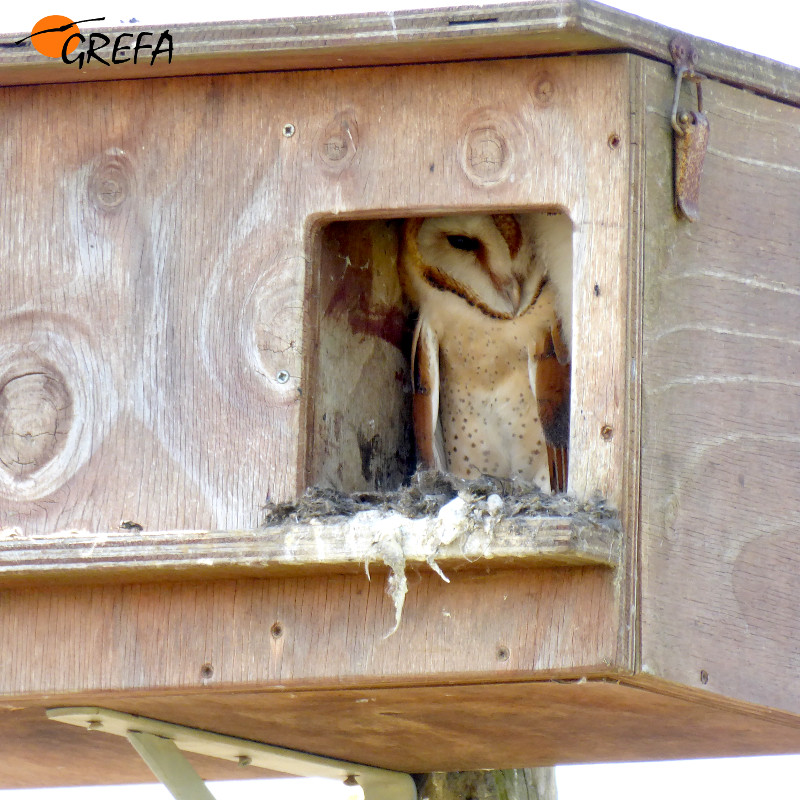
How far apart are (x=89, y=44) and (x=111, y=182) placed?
0.24m

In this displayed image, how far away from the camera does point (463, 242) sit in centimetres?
368

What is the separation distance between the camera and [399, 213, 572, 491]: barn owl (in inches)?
140

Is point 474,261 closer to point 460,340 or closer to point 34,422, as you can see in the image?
point 460,340

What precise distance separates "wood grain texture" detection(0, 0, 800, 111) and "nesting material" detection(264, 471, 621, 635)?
735 millimetres

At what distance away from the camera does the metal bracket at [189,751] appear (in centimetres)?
299

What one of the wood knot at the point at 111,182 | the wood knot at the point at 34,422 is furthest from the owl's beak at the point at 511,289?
the wood knot at the point at 34,422

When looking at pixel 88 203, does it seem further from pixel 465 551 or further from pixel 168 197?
pixel 465 551

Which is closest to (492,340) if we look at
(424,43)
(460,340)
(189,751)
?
(460,340)

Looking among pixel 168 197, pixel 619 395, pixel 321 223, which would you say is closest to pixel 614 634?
pixel 619 395

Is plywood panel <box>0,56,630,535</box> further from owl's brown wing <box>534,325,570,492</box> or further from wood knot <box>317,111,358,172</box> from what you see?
owl's brown wing <box>534,325,570,492</box>

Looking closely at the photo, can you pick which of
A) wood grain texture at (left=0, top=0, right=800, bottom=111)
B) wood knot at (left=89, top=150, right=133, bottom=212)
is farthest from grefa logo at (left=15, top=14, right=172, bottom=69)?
wood knot at (left=89, top=150, right=133, bottom=212)

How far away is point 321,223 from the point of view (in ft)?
9.78

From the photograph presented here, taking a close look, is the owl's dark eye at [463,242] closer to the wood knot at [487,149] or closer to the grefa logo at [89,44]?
the wood knot at [487,149]

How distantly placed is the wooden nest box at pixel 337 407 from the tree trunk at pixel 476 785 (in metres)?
0.32
